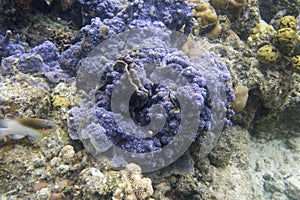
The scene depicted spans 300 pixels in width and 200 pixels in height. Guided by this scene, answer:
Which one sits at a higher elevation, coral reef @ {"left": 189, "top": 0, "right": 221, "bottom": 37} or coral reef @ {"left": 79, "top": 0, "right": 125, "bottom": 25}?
coral reef @ {"left": 189, "top": 0, "right": 221, "bottom": 37}

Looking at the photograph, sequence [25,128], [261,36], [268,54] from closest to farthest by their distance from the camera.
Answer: [25,128] → [268,54] → [261,36]

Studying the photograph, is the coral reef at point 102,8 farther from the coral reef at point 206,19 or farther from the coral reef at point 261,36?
the coral reef at point 261,36

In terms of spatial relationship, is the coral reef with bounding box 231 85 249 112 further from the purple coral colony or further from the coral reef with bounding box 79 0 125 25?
the coral reef with bounding box 79 0 125 25

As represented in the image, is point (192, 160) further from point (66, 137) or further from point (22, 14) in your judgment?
point (22, 14)

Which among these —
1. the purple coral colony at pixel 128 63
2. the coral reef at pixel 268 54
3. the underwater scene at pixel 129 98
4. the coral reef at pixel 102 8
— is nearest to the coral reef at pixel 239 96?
Result: the underwater scene at pixel 129 98

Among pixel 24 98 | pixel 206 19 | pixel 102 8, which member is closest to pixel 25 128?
pixel 24 98

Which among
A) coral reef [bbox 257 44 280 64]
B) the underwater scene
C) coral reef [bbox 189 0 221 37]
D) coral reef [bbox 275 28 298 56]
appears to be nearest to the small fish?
the underwater scene

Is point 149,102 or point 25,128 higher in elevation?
point 149,102

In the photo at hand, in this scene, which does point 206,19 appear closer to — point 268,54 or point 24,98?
point 268,54
